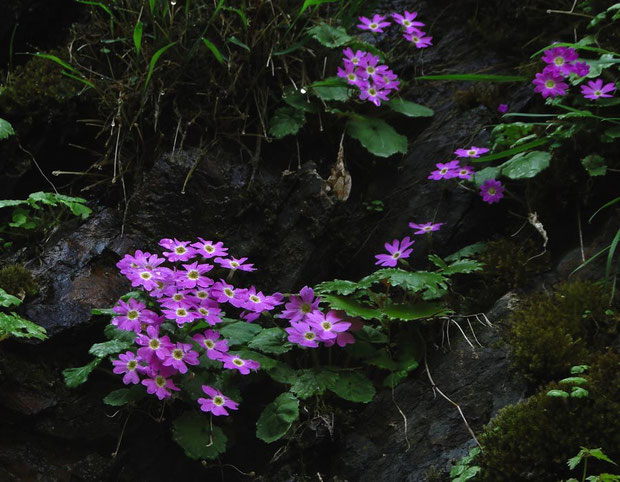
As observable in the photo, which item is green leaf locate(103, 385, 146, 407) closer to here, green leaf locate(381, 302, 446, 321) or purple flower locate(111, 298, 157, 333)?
purple flower locate(111, 298, 157, 333)

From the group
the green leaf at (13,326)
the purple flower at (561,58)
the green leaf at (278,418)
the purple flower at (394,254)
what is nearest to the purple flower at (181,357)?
the green leaf at (278,418)

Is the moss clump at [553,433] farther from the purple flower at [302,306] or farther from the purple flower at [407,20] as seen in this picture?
the purple flower at [407,20]

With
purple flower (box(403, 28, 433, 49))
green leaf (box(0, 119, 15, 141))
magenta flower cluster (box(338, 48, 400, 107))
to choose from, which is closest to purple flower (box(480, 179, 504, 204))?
magenta flower cluster (box(338, 48, 400, 107))

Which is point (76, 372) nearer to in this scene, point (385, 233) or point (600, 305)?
point (385, 233)

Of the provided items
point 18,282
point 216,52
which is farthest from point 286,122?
point 18,282

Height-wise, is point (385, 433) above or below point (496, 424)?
below

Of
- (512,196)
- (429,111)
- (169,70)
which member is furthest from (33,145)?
(512,196)
